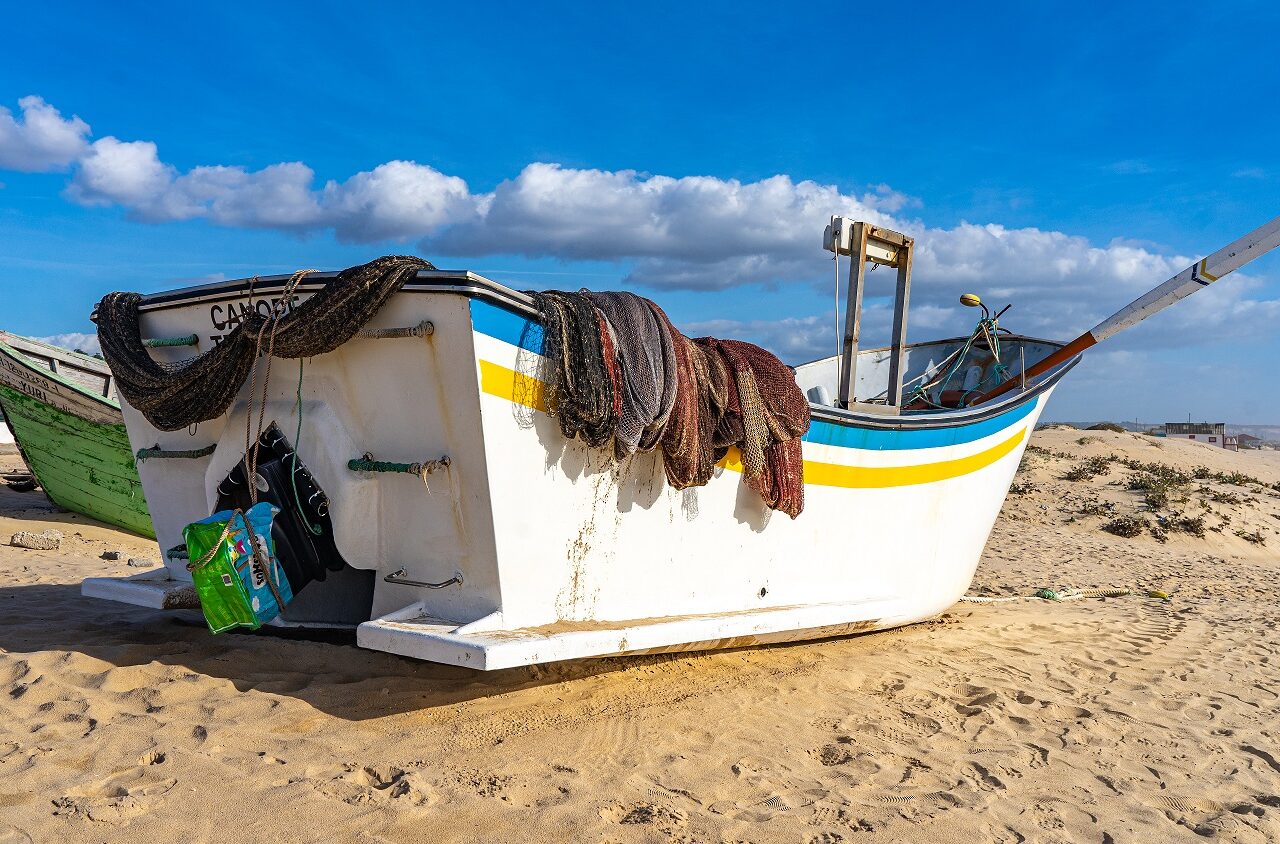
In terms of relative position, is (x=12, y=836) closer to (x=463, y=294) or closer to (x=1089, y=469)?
(x=463, y=294)

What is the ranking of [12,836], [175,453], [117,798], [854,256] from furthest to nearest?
[854,256] → [175,453] → [117,798] → [12,836]

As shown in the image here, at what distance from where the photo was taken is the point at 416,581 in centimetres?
399

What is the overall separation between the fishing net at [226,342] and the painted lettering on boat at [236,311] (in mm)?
39

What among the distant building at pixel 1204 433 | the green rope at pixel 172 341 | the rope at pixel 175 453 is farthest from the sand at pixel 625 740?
the distant building at pixel 1204 433

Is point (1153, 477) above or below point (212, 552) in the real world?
below

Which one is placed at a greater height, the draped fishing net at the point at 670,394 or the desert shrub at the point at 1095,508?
the draped fishing net at the point at 670,394

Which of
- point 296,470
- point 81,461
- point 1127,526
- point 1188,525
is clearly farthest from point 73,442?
point 1188,525

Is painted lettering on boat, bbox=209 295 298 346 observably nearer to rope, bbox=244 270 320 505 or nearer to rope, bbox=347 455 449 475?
rope, bbox=244 270 320 505

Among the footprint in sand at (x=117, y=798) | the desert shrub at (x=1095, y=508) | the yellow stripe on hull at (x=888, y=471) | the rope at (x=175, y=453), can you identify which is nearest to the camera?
the footprint in sand at (x=117, y=798)

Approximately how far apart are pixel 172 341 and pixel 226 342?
66 centimetres

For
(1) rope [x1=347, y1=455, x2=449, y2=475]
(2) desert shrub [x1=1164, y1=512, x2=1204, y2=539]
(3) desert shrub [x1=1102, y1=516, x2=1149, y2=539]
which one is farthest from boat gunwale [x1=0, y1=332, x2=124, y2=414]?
(2) desert shrub [x1=1164, y1=512, x2=1204, y2=539]

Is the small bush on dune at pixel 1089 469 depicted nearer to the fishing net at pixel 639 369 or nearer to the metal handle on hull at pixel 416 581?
the fishing net at pixel 639 369

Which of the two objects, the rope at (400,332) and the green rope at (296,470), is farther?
the green rope at (296,470)

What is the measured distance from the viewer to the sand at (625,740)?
3072 mm
